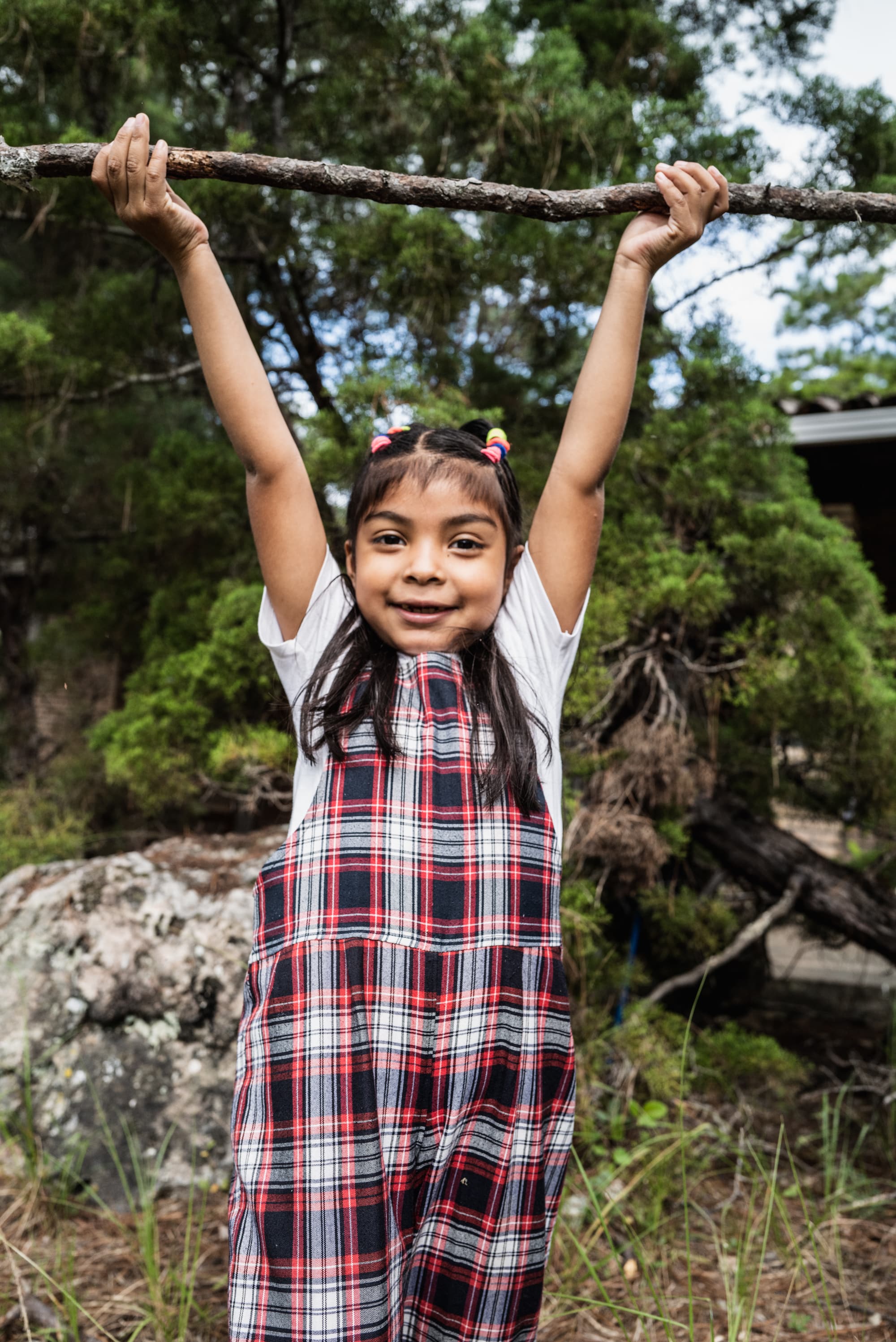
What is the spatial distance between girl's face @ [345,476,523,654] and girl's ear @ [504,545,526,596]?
0.09 metres

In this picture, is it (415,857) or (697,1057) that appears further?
(697,1057)

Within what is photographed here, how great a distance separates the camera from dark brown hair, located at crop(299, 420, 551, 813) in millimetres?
1289

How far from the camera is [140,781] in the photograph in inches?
132

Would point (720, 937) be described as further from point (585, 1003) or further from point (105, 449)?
point (105, 449)

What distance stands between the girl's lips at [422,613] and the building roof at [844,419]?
330cm

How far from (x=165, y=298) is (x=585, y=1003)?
3.47m

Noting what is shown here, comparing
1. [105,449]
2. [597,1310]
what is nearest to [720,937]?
[597,1310]

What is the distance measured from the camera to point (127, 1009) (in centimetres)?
251

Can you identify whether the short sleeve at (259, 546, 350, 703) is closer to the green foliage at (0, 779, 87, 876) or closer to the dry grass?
the dry grass

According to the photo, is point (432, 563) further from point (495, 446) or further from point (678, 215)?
point (678, 215)

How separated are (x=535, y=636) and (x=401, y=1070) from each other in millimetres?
637

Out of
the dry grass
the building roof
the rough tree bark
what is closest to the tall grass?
the dry grass

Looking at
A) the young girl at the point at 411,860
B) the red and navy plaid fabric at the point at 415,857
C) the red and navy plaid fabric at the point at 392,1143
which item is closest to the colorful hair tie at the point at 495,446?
the young girl at the point at 411,860

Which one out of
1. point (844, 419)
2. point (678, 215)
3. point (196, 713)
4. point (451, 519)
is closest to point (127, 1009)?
point (196, 713)
